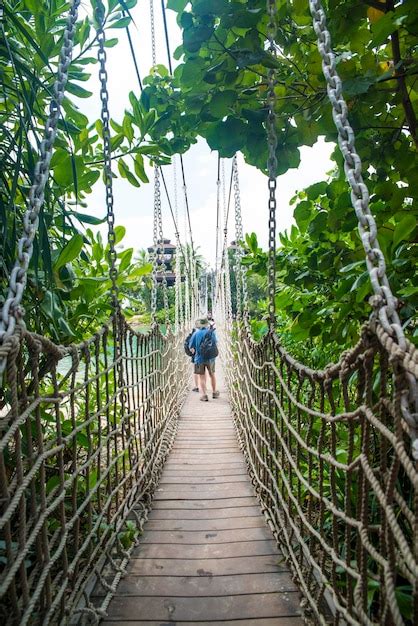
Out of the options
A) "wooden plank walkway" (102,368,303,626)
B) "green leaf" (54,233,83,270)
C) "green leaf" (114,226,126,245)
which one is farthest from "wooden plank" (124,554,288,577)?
"green leaf" (114,226,126,245)

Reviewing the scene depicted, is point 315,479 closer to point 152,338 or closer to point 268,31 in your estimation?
point 152,338

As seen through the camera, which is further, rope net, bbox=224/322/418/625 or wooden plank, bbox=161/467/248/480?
wooden plank, bbox=161/467/248/480

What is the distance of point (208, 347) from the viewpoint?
4109 millimetres

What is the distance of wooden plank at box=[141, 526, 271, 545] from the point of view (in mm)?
1391

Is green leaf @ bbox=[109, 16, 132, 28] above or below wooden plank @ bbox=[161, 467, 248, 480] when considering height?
above

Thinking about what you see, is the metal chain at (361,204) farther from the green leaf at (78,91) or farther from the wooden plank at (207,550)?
the wooden plank at (207,550)

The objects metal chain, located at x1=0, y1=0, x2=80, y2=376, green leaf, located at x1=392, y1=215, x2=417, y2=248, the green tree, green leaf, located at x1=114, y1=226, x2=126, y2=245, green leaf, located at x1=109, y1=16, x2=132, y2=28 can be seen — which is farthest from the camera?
green leaf, located at x1=114, y1=226, x2=126, y2=245

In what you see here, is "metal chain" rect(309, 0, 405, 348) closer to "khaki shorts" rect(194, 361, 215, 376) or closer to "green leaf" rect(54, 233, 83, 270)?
"green leaf" rect(54, 233, 83, 270)

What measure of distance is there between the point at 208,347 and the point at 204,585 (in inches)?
118

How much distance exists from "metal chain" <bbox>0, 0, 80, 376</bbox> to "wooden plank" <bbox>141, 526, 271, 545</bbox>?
1032 millimetres

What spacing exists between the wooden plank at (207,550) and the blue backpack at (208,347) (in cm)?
272


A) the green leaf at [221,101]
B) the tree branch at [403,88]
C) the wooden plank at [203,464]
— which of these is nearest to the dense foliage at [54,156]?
the green leaf at [221,101]

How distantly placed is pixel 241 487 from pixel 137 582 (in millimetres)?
786

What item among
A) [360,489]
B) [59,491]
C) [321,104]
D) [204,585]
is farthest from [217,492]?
[321,104]
